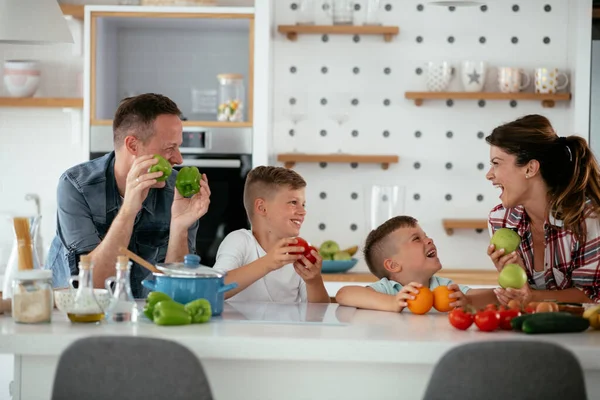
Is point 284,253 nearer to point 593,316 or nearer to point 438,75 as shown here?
point 593,316

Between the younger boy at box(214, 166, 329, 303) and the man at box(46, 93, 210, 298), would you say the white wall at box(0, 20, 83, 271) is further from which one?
the younger boy at box(214, 166, 329, 303)

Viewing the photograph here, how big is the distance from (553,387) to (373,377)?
0.44 meters

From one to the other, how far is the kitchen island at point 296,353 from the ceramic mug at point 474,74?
2696 mm

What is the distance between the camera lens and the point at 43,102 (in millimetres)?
4520

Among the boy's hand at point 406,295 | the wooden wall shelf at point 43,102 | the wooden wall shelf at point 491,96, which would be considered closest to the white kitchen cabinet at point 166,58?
the wooden wall shelf at point 43,102

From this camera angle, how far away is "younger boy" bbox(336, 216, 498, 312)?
8.11 ft

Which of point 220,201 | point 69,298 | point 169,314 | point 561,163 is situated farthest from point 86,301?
point 220,201

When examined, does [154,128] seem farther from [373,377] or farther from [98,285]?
[373,377]

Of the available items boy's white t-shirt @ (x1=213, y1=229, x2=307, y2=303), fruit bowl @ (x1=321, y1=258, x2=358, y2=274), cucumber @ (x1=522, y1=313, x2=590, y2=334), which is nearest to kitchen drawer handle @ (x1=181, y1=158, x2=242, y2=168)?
fruit bowl @ (x1=321, y1=258, x2=358, y2=274)

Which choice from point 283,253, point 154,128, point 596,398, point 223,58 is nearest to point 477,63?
point 223,58

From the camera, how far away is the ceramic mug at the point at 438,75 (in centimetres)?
456

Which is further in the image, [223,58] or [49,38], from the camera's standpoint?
[223,58]

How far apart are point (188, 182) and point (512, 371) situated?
4.65 feet

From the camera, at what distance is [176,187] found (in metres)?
2.79
